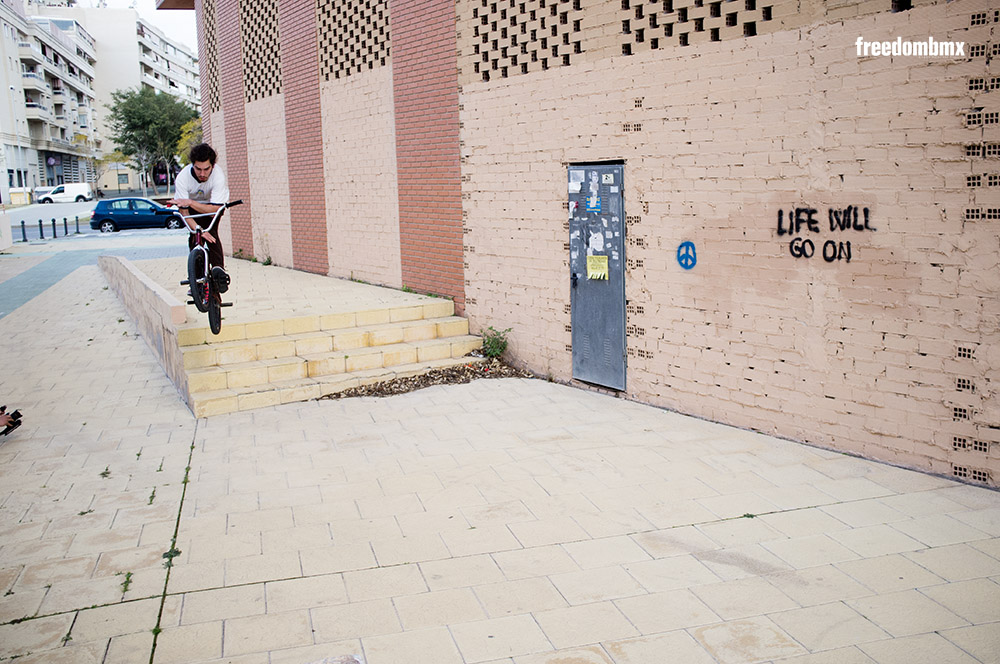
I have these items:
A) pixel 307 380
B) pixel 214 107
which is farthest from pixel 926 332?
pixel 214 107

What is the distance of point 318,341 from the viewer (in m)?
9.00

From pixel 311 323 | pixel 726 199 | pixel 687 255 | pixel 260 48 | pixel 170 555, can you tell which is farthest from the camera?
pixel 260 48

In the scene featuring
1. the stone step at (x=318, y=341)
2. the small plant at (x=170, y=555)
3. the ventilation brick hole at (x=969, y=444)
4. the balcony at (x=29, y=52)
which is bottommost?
the small plant at (x=170, y=555)

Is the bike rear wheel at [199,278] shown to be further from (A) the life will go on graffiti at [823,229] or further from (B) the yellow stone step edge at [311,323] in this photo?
(A) the life will go on graffiti at [823,229]

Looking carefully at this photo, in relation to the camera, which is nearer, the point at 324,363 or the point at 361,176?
the point at 324,363

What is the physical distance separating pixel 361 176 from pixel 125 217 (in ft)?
90.8

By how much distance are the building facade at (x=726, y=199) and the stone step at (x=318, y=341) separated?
52 centimetres

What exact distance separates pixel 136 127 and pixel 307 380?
57.0 meters

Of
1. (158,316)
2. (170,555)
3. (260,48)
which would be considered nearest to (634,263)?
(170,555)

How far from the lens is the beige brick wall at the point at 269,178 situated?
583 inches

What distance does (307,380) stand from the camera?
8539 millimetres

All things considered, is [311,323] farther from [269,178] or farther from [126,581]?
[269,178]

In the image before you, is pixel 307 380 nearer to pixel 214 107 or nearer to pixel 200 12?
pixel 214 107

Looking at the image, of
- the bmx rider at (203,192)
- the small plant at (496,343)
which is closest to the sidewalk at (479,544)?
the small plant at (496,343)
